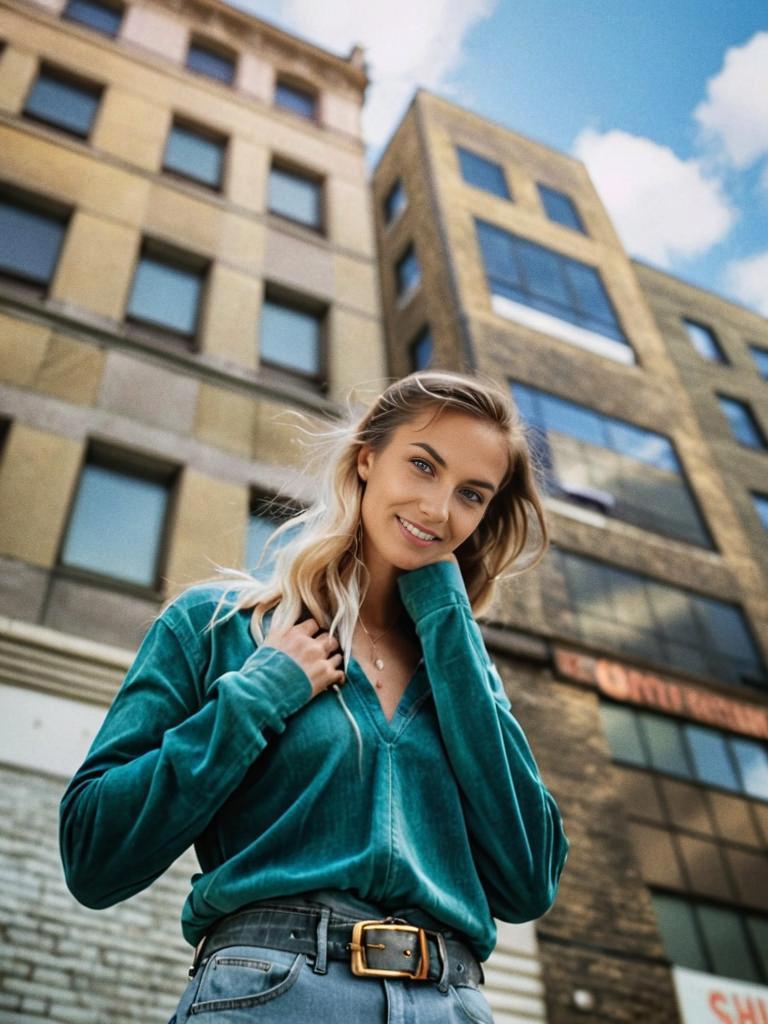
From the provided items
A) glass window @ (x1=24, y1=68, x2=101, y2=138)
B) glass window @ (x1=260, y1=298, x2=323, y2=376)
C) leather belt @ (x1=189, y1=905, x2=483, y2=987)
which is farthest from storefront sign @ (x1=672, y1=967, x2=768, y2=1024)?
glass window @ (x1=24, y1=68, x2=101, y2=138)

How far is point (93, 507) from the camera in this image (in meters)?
8.62

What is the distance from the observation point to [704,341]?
71.1 feet

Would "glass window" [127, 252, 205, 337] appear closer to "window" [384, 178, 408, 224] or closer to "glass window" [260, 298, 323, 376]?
A: "glass window" [260, 298, 323, 376]

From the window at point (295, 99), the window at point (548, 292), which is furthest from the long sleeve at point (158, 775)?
the window at point (295, 99)

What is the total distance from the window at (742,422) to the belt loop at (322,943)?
63.5 feet

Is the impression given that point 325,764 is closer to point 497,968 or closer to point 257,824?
point 257,824

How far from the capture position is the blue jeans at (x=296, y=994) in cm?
141

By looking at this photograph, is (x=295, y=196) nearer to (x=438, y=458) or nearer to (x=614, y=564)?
(x=614, y=564)

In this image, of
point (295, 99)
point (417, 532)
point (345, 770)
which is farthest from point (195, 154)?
point (345, 770)

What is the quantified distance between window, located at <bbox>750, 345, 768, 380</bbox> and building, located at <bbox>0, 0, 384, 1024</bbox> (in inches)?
502

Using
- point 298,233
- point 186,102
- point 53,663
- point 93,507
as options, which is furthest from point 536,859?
point 186,102

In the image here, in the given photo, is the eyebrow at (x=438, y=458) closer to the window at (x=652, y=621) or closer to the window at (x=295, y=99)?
the window at (x=652, y=621)

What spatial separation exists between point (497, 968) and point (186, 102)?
13070 millimetres

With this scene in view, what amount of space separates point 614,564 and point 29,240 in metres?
9.49
